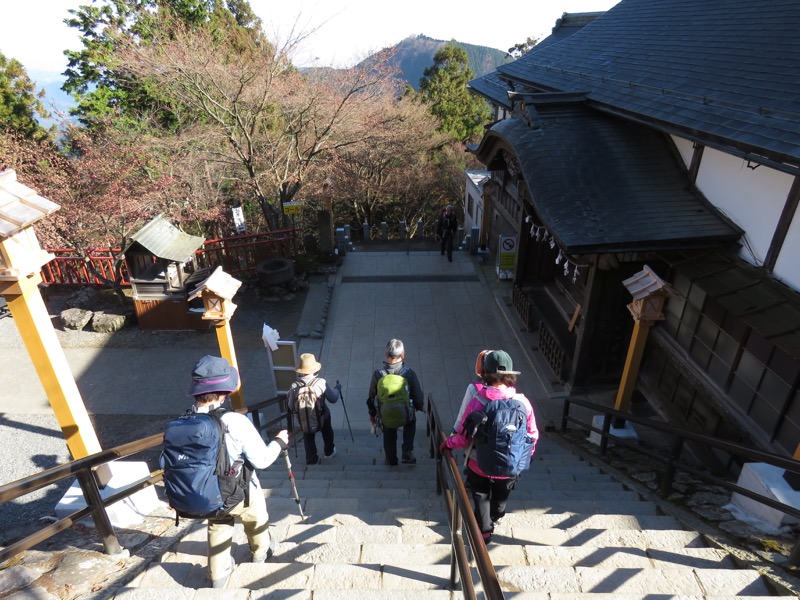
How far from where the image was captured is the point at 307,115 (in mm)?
13945

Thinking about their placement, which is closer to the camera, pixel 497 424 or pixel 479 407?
pixel 497 424

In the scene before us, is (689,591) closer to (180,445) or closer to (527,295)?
(180,445)

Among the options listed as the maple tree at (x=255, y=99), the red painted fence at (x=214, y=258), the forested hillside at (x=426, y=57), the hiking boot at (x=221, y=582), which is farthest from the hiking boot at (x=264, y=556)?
the forested hillside at (x=426, y=57)

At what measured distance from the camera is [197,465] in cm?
294

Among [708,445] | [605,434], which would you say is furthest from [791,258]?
[605,434]

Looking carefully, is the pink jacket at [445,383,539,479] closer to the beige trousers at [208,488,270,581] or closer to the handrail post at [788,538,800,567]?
the beige trousers at [208,488,270,581]

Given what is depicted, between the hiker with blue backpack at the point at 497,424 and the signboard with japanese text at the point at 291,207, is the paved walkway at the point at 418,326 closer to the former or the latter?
the signboard with japanese text at the point at 291,207

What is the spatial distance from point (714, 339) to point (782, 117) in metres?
2.51

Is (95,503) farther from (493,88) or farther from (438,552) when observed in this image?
(493,88)

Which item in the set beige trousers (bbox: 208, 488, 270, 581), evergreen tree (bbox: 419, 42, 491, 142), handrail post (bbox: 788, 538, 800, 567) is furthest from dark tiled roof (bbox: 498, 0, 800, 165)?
evergreen tree (bbox: 419, 42, 491, 142)

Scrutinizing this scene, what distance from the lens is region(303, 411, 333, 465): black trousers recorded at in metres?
5.76

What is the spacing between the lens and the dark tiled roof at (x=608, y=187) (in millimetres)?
6055

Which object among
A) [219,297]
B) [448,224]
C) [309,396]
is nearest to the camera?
[309,396]

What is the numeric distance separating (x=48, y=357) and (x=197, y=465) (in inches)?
95.4
